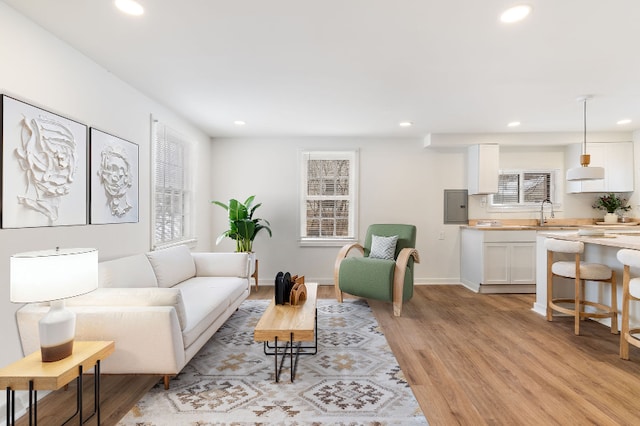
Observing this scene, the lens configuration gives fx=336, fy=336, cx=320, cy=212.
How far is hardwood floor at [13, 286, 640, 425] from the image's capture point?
6.43ft

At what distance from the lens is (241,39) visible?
2.32m

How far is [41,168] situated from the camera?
2.15m

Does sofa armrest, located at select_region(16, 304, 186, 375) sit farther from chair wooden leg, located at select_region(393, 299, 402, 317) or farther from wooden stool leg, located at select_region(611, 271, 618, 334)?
wooden stool leg, located at select_region(611, 271, 618, 334)

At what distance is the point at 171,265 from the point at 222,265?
65cm

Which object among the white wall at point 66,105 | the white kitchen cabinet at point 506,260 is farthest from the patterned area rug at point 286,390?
the white kitchen cabinet at point 506,260

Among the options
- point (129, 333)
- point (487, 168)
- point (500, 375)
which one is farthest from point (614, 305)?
point (129, 333)

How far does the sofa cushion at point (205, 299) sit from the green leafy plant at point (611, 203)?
18.4 feet

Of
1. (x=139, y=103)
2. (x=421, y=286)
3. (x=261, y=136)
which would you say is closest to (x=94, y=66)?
(x=139, y=103)

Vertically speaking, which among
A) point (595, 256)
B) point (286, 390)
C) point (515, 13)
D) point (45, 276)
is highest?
point (515, 13)

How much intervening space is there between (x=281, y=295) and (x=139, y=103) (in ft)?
7.87

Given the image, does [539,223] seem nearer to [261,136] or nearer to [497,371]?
[497,371]

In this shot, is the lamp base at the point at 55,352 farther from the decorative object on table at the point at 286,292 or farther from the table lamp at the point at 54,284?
the decorative object on table at the point at 286,292

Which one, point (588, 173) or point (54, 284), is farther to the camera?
point (588, 173)

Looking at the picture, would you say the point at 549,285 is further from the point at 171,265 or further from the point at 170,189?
the point at 170,189
